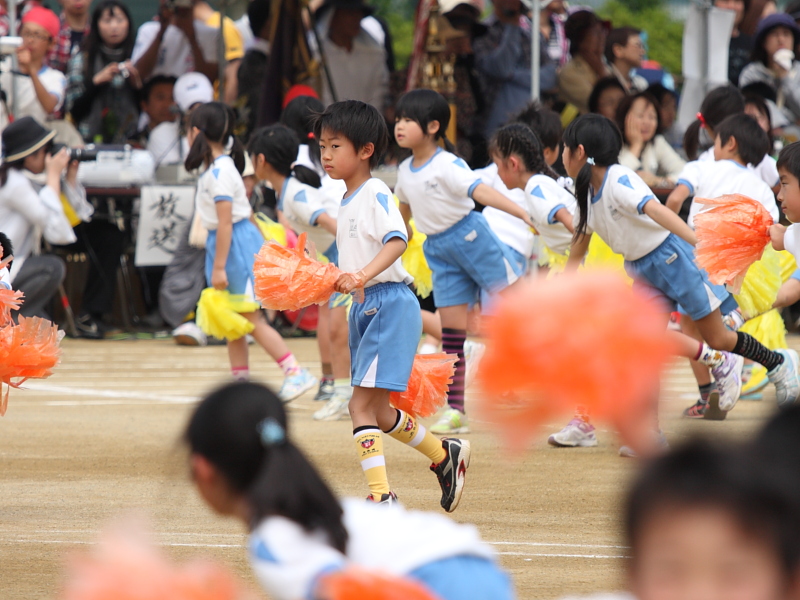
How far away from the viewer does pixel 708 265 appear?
17.6 ft

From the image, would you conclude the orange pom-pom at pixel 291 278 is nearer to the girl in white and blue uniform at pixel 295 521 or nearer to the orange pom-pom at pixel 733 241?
the orange pom-pom at pixel 733 241

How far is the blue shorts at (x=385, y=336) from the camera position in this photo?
496 cm

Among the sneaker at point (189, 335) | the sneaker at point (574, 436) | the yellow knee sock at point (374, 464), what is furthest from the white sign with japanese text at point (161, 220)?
the yellow knee sock at point (374, 464)

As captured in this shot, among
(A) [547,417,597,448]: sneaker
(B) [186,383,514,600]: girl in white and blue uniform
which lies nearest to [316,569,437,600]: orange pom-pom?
(B) [186,383,514,600]: girl in white and blue uniform

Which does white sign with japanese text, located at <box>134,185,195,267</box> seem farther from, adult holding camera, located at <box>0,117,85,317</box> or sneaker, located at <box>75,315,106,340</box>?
adult holding camera, located at <box>0,117,85,317</box>

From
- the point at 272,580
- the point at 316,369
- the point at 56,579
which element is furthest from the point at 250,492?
the point at 316,369

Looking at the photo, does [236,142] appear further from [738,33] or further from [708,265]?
[738,33]

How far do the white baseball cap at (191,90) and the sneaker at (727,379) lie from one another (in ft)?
21.5

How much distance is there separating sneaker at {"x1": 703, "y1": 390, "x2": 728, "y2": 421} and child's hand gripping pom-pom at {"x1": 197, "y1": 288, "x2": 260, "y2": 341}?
9.63 feet

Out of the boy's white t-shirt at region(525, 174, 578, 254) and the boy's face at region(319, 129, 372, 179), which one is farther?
the boy's white t-shirt at region(525, 174, 578, 254)

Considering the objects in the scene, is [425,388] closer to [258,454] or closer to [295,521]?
[258,454]

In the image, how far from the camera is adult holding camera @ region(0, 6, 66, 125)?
1122 centimetres

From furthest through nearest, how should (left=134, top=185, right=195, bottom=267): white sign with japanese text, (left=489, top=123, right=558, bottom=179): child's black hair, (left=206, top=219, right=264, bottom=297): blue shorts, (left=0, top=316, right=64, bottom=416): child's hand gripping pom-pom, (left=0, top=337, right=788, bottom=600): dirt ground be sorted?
(left=134, top=185, right=195, bottom=267): white sign with japanese text < (left=206, top=219, right=264, bottom=297): blue shorts < (left=489, top=123, right=558, bottom=179): child's black hair < (left=0, top=316, right=64, bottom=416): child's hand gripping pom-pom < (left=0, top=337, right=788, bottom=600): dirt ground

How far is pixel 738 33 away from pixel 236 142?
Result: 22.9 ft
